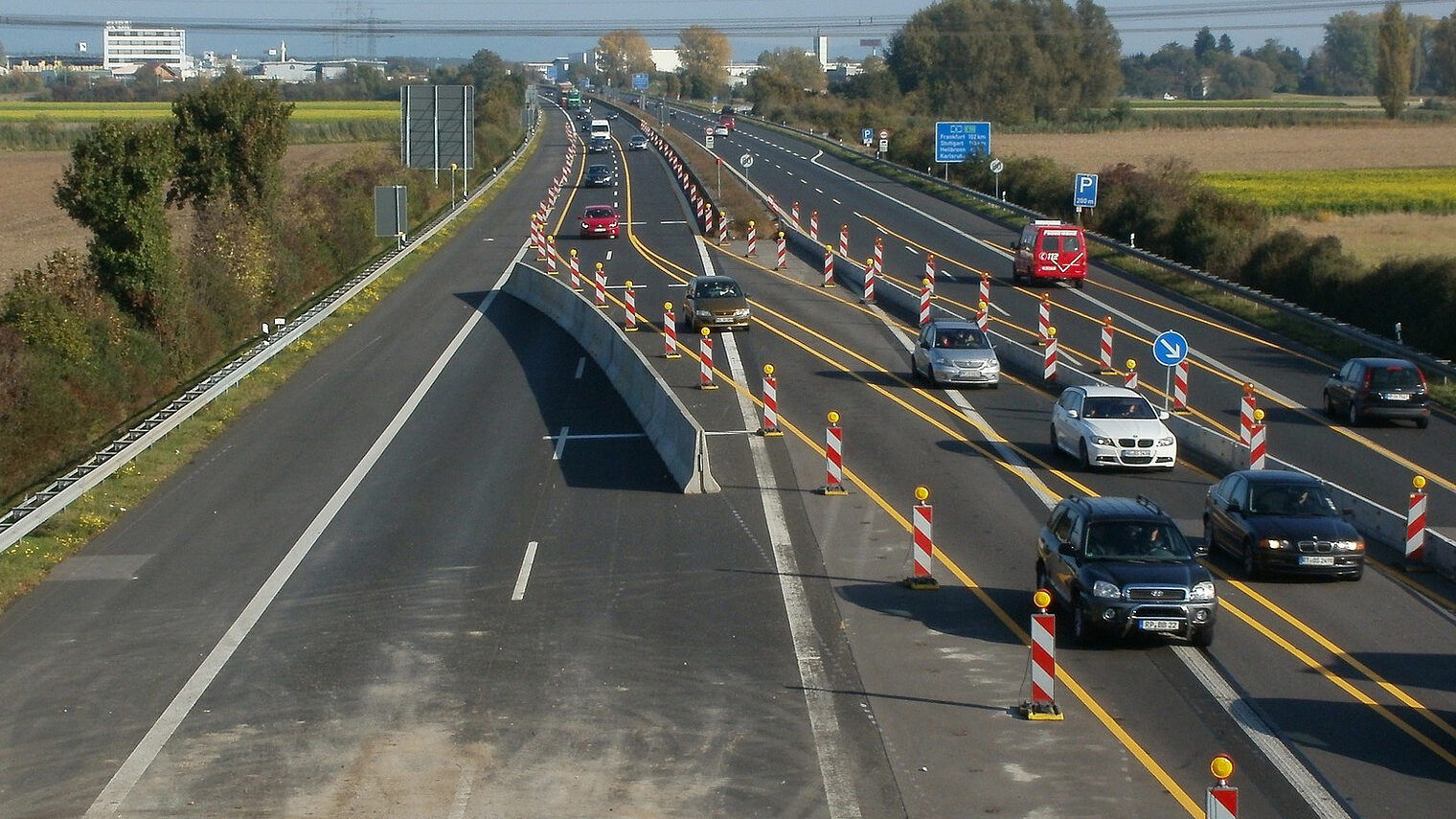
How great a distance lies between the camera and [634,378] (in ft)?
94.4

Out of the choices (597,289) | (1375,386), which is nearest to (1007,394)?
(1375,386)

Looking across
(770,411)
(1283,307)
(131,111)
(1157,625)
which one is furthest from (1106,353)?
(131,111)

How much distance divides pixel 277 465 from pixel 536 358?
430 inches

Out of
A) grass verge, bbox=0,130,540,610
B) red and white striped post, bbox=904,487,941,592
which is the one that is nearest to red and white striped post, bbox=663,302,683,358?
grass verge, bbox=0,130,540,610

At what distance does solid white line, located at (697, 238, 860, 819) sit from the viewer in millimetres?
11742

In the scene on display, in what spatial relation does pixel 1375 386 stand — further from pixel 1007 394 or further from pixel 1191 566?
pixel 1191 566

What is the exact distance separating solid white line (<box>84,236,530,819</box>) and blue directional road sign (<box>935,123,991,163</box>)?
5199 centimetres

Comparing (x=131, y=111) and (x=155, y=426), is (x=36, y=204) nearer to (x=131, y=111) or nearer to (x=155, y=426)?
(x=155, y=426)

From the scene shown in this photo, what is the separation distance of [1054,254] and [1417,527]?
29.0m

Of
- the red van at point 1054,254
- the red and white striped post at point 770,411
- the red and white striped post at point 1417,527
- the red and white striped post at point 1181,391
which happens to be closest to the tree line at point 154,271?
the red and white striped post at point 770,411

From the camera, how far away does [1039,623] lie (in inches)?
519

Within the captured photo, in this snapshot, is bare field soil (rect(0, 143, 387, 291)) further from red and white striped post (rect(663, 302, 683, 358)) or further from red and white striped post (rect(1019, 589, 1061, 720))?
red and white striped post (rect(1019, 589, 1061, 720))

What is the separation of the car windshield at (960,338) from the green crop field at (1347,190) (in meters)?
38.8

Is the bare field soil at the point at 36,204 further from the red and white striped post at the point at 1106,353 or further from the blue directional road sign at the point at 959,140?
the blue directional road sign at the point at 959,140
